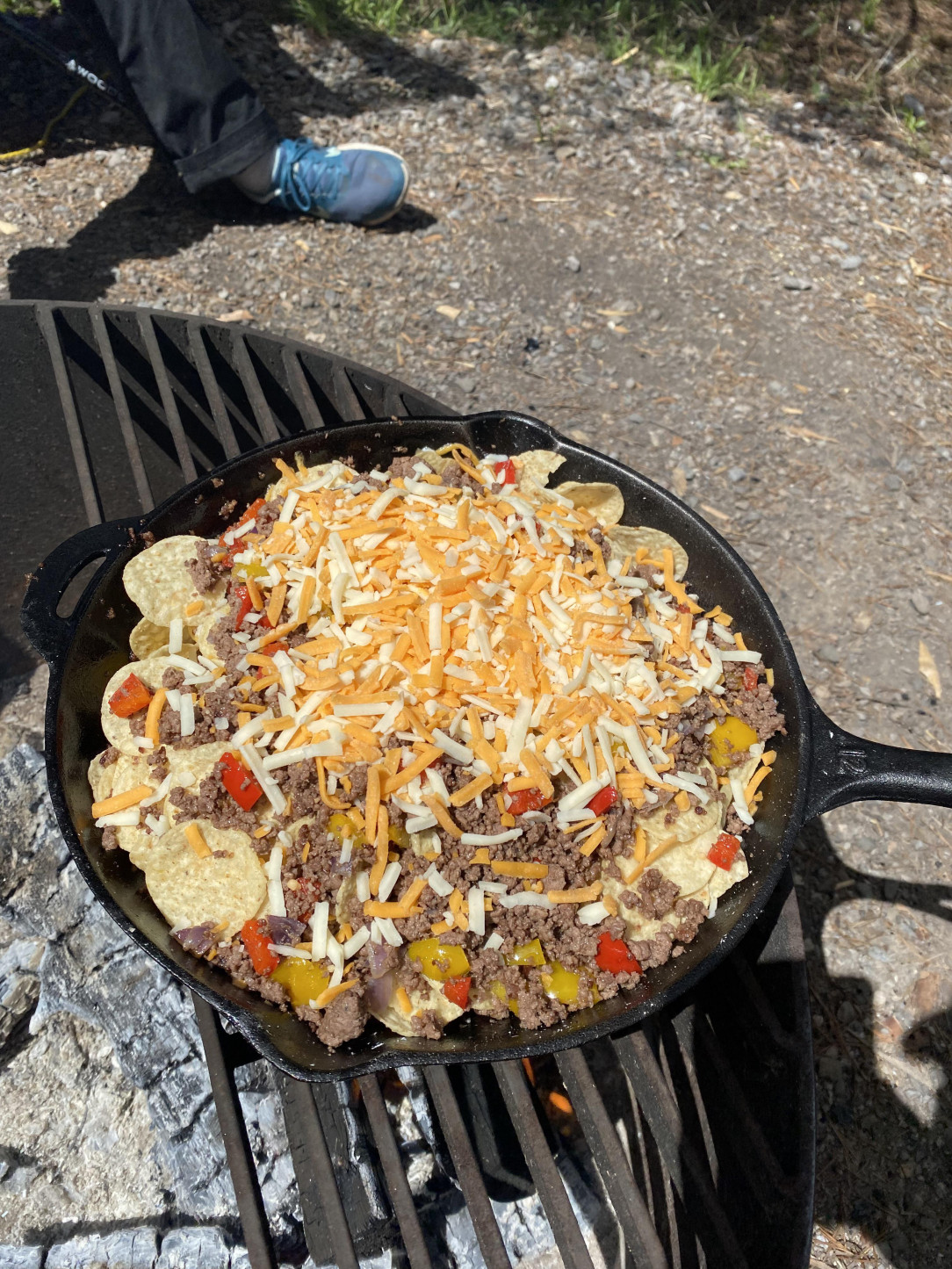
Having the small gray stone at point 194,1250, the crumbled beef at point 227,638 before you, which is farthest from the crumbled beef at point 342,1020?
the small gray stone at point 194,1250

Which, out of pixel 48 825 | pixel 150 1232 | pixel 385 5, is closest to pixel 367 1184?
pixel 150 1232

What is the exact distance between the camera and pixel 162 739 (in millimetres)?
2299

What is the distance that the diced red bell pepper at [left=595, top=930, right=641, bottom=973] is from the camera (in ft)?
7.08

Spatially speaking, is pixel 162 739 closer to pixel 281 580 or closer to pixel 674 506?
pixel 281 580

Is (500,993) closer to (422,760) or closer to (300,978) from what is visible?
(300,978)

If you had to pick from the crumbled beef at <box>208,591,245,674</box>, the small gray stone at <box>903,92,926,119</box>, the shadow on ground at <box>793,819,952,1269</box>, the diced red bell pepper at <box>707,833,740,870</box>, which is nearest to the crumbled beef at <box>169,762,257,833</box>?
the crumbled beef at <box>208,591,245,674</box>

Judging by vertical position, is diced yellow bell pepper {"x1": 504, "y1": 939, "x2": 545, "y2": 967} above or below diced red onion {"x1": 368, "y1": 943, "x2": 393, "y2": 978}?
below

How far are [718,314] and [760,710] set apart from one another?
13.2 feet

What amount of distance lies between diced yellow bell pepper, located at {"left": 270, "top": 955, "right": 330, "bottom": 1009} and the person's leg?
532cm

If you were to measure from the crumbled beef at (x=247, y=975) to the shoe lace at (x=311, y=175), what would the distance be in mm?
5438

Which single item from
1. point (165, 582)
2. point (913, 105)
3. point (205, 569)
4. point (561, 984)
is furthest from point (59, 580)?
point (913, 105)

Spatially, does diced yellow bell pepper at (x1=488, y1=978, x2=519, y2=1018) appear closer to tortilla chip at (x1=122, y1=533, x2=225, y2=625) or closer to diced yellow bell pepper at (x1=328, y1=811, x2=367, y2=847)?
diced yellow bell pepper at (x1=328, y1=811, x2=367, y2=847)

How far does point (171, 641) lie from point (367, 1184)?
6.21 feet

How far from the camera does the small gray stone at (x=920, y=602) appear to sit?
4367 millimetres
